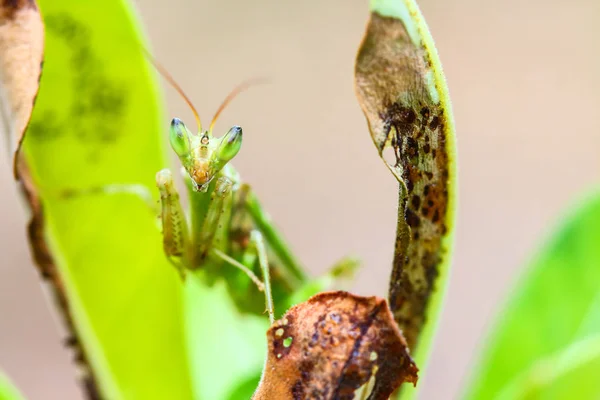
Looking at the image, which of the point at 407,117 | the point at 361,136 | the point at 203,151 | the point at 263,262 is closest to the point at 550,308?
the point at 263,262

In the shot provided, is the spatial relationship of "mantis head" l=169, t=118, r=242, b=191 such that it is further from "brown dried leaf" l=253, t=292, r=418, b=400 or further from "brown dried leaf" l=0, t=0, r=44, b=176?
"brown dried leaf" l=253, t=292, r=418, b=400

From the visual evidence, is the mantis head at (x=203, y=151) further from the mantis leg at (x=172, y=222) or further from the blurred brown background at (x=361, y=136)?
the blurred brown background at (x=361, y=136)

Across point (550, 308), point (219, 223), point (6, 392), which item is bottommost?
point (550, 308)

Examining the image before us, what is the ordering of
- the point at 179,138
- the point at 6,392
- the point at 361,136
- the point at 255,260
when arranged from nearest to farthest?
the point at 6,392
the point at 179,138
the point at 255,260
the point at 361,136

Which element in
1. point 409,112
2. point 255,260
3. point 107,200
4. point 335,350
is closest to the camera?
point 335,350

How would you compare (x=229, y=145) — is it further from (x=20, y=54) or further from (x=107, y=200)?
(x=20, y=54)

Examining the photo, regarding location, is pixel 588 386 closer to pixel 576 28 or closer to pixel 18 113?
pixel 18 113

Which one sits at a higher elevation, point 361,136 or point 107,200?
point 361,136
